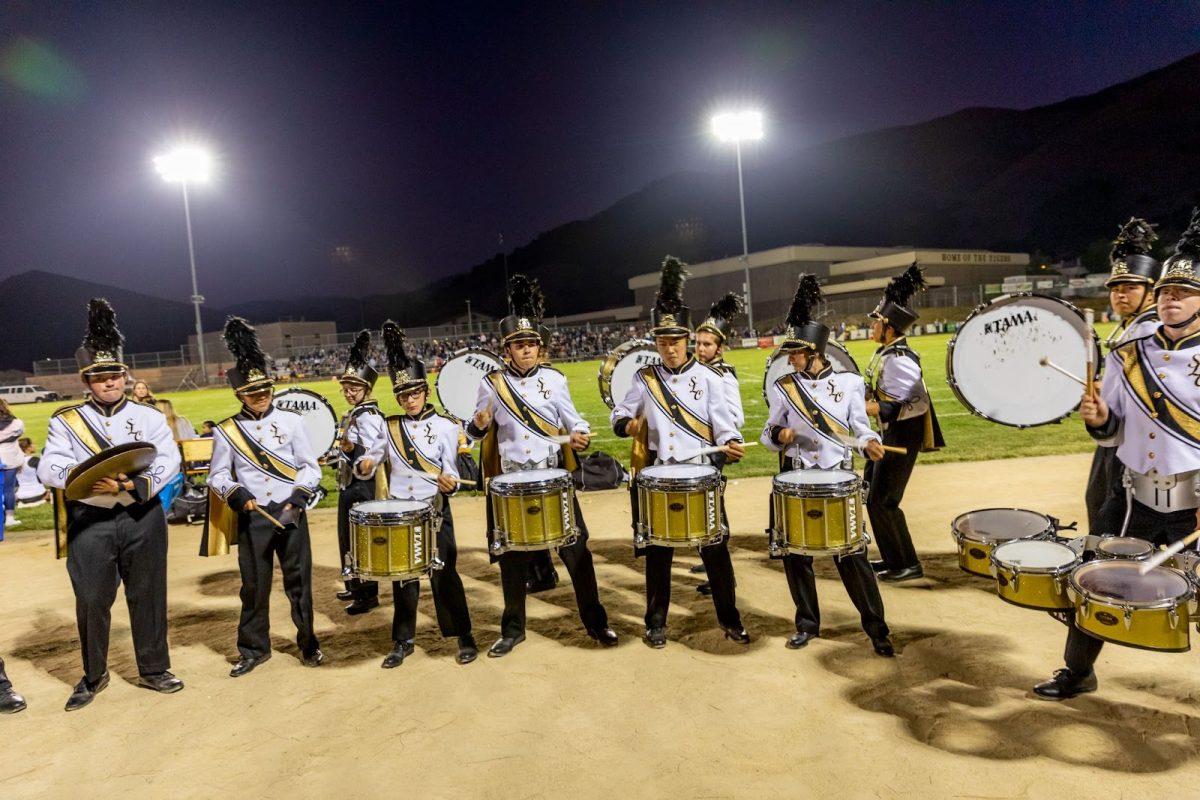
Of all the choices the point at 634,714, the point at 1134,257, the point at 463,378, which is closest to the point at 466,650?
the point at 634,714

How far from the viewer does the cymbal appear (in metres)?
4.11

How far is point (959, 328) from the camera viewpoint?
525cm

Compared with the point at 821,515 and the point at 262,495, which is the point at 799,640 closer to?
the point at 821,515

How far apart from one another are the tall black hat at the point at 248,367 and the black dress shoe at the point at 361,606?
6.65 ft

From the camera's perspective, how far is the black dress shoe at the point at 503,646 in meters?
4.87

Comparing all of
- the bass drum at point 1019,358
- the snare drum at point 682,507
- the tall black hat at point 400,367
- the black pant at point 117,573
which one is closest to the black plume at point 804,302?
the bass drum at point 1019,358

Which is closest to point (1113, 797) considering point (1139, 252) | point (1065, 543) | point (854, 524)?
point (1065, 543)

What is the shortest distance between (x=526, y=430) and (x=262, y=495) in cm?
181

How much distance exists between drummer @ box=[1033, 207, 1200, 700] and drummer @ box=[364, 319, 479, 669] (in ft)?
11.6

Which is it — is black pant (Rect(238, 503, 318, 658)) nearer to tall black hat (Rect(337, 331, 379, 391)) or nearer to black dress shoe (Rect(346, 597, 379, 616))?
black dress shoe (Rect(346, 597, 379, 616))

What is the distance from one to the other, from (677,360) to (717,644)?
1.95 metres

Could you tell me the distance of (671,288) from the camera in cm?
616

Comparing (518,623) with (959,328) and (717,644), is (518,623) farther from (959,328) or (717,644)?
(959,328)

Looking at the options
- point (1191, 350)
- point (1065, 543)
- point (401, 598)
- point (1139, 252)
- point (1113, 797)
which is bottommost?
point (1113, 797)
